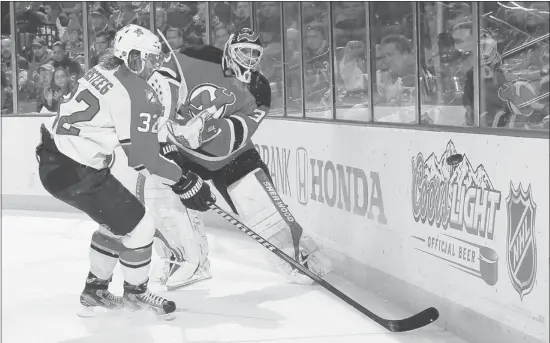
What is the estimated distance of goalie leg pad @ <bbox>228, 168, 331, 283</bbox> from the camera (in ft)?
16.6

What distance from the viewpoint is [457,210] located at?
388 cm

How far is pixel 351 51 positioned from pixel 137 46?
65.9 inches

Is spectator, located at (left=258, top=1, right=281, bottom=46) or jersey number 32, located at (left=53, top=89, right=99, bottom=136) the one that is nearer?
jersey number 32, located at (left=53, top=89, right=99, bottom=136)

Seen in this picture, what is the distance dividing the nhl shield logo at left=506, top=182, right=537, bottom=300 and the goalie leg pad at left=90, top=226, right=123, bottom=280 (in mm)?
1647

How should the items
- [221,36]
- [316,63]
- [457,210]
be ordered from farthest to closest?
1. [221,36]
2. [316,63]
3. [457,210]

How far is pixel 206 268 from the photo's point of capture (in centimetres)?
524

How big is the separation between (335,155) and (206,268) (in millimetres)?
859

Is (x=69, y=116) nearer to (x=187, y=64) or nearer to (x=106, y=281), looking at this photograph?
(x=106, y=281)

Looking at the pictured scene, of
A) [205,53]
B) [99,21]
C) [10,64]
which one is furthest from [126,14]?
[205,53]

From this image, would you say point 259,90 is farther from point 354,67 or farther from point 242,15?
point 242,15

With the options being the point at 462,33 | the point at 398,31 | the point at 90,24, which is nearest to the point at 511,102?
the point at 462,33

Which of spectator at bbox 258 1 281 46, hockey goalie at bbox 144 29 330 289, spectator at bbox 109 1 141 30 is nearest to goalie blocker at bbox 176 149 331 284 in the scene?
hockey goalie at bbox 144 29 330 289

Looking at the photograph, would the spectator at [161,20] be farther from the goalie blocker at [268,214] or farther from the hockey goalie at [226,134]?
the goalie blocker at [268,214]

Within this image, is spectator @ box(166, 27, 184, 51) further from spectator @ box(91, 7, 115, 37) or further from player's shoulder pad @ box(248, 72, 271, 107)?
player's shoulder pad @ box(248, 72, 271, 107)
